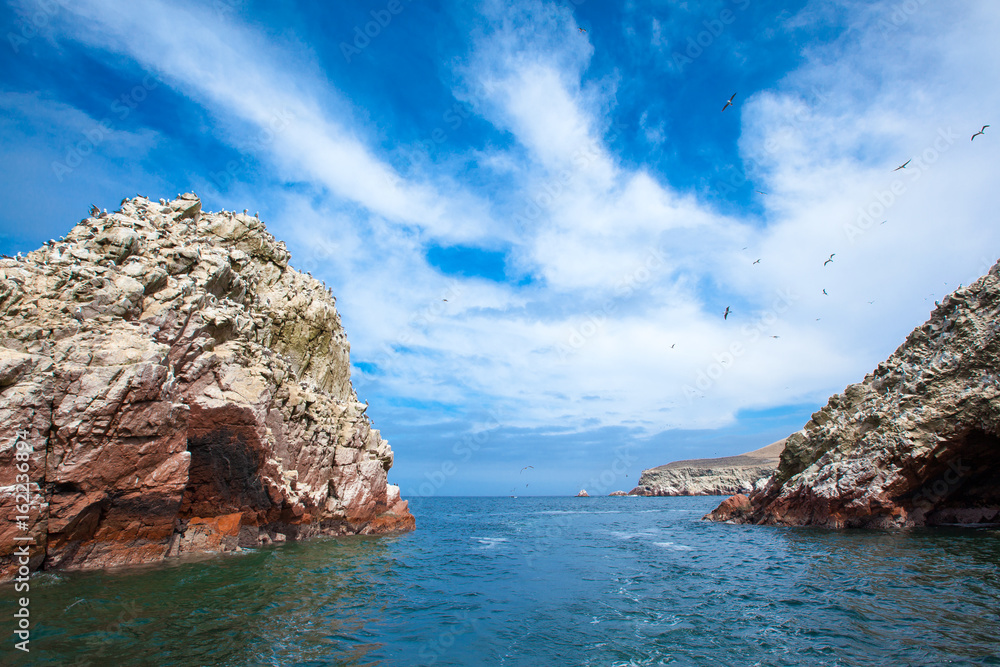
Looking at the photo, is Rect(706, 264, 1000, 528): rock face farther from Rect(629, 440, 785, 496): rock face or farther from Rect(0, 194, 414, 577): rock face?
Rect(629, 440, 785, 496): rock face

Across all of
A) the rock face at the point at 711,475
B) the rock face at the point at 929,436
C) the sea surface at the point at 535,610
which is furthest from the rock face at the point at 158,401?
the rock face at the point at 711,475

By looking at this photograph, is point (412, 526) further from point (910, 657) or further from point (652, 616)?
point (910, 657)

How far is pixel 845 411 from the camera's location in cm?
3519

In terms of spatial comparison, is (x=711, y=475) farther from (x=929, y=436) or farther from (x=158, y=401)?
(x=158, y=401)

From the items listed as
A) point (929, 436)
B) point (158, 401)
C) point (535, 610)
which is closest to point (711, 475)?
point (929, 436)

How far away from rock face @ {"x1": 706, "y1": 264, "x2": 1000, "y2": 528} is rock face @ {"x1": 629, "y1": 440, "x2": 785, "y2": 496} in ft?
351

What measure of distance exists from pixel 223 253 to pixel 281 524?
15.3 m

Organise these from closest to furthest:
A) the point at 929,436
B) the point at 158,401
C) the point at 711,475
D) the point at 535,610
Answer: the point at 535,610 → the point at 158,401 → the point at 929,436 → the point at 711,475

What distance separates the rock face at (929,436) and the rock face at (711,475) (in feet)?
351

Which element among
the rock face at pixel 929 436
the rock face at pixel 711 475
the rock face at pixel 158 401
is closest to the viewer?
the rock face at pixel 158 401

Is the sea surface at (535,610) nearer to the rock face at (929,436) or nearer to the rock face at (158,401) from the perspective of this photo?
the rock face at (158,401)

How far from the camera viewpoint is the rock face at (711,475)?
135 meters

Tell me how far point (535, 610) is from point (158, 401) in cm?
1501

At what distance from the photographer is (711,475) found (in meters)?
145
